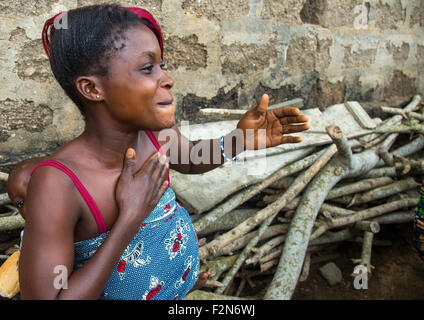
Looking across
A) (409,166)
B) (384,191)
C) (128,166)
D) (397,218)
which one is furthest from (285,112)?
(397,218)

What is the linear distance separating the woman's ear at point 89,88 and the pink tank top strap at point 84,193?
24cm

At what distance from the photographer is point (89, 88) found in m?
1.16

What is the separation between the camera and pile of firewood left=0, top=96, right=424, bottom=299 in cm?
218

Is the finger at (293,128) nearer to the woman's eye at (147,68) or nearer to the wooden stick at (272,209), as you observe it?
the woman's eye at (147,68)

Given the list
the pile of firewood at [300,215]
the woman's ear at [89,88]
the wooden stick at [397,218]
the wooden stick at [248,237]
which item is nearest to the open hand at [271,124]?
the woman's ear at [89,88]

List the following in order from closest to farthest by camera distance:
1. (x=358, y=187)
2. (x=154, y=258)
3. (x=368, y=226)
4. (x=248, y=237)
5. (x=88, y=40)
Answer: (x=88, y=40) → (x=154, y=258) → (x=248, y=237) → (x=368, y=226) → (x=358, y=187)

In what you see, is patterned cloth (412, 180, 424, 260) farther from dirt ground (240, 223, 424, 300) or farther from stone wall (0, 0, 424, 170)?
stone wall (0, 0, 424, 170)

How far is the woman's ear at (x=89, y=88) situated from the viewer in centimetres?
114

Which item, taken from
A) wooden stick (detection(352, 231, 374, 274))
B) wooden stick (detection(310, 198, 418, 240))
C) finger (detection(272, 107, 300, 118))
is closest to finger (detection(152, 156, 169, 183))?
finger (detection(272, 107, 300, 118))

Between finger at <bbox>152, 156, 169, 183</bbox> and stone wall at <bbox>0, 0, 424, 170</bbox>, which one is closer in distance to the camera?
finger at <bbox>152, 156, 169, 183</bbox>

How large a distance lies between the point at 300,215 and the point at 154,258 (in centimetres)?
141

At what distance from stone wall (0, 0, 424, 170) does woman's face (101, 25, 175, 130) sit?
3.85ft

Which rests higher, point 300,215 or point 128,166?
point 128,166

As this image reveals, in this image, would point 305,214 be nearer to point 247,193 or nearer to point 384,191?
point 247,193
